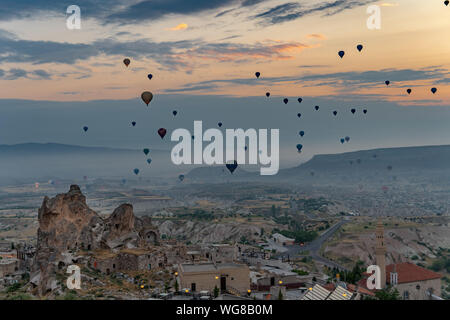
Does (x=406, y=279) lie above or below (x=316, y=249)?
above

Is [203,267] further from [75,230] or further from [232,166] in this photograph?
[232,166]

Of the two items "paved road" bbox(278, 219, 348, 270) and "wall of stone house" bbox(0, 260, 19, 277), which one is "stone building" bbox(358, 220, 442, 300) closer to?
"paved road" bbox(278, 219, 348, 270)

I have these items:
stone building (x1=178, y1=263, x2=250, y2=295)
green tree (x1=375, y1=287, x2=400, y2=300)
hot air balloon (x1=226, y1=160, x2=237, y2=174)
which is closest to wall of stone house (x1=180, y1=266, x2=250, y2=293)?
stone building (x1=178, y1=263, x2=250, y2=295)

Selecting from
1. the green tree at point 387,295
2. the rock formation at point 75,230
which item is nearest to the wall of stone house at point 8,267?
the rock formation at point 75,230

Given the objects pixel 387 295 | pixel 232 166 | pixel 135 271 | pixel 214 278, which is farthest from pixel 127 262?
pixel 232 166

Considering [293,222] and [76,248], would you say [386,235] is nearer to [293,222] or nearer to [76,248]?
[293,222]
